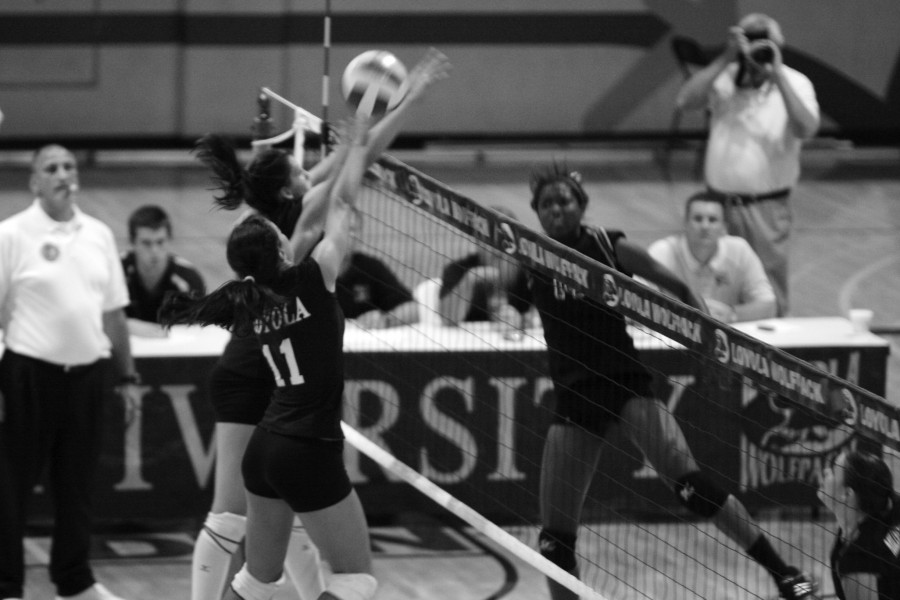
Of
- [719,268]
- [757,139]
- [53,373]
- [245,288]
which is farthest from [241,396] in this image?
[757,139]

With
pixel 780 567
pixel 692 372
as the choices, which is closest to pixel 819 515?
pixel 692 372

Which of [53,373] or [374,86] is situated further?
[53,373]

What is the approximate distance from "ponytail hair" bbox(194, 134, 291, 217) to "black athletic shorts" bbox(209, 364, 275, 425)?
65cm

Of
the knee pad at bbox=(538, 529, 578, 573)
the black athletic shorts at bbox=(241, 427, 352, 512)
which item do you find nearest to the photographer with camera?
the knee pad at bbox=(538, 529, 578, 573)

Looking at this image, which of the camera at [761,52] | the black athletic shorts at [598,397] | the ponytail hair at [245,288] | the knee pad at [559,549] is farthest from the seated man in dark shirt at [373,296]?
the camera at [761,52]

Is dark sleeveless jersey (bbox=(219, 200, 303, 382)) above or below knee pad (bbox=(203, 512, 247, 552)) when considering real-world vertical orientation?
above

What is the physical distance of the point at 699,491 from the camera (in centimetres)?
506

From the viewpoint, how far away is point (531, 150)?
1420 cm

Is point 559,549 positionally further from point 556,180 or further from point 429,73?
point 429,73

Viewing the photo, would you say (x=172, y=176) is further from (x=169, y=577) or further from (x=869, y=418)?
(x=869, y=418)

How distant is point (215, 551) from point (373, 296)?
2.45 m

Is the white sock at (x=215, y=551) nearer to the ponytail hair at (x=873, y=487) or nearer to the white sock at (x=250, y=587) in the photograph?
the white sock at (x=250, y=587)

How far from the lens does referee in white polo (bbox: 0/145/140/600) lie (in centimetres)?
575

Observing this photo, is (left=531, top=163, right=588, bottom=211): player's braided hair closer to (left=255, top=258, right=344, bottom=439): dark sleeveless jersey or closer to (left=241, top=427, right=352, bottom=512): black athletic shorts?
(left=255, top=258, right=344, bottom=439): dark sleeveless jersey
